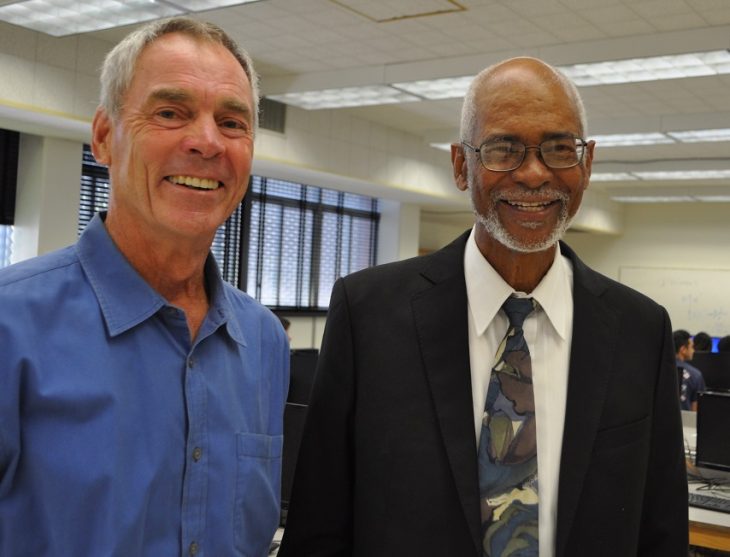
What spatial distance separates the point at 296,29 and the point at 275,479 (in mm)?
5654

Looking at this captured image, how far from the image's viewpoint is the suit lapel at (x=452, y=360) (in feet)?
4.59

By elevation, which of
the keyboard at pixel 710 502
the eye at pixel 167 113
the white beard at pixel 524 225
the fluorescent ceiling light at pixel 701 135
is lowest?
the keyboard at pixel 710 502

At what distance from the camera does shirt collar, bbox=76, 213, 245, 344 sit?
3.98ft

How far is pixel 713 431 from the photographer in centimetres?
467

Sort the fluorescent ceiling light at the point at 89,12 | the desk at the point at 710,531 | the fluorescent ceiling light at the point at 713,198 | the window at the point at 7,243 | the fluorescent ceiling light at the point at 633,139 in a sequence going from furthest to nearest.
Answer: the fluorescent ceiling light at the point at 713,198, the fluorescent ceiling light at the point at 633,139, the window at the point at 7,243, the fluorescent ceiling light at the point at 89,12, the desk at the point at 710,531

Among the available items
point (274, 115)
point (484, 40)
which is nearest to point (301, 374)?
point (484, 40)

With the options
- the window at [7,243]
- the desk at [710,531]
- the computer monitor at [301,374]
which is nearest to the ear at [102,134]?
the desk at [710,531]

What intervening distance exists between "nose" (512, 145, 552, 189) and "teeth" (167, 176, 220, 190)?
55cm

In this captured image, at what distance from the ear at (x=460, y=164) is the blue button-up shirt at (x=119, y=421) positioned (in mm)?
525

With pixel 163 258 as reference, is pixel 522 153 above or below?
above

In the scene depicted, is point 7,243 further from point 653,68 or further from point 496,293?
point 496,293

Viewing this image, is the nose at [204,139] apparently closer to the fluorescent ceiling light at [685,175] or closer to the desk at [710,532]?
the desk at [710,532]

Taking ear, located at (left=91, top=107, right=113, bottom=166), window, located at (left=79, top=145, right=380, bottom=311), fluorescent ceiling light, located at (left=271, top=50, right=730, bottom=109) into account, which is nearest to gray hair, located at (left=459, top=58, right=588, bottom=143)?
ear, located at (left=91, top=107, right=113, bottom=166)

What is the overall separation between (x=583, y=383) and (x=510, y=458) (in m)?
0.20
